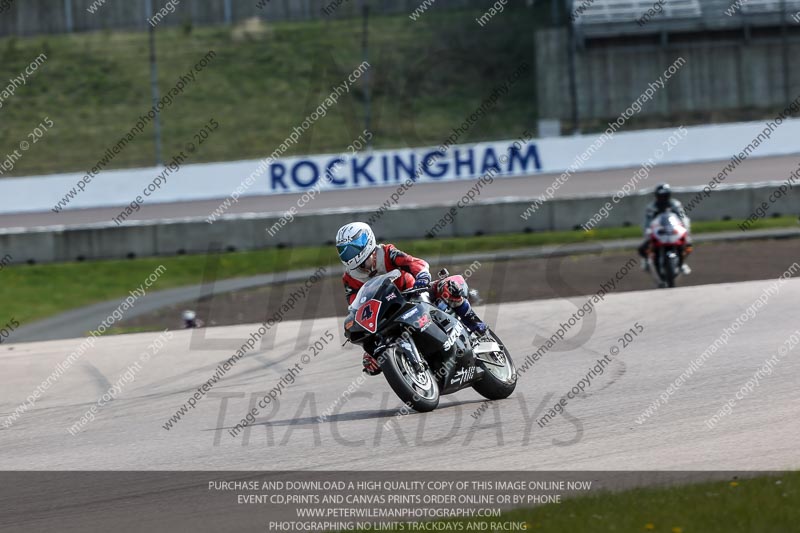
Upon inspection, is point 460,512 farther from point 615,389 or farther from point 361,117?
point 361,117

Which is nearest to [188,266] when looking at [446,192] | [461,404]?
[446,192]

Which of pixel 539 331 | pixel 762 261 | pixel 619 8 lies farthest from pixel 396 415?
pixel 619 8

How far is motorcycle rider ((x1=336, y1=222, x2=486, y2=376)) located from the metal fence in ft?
130

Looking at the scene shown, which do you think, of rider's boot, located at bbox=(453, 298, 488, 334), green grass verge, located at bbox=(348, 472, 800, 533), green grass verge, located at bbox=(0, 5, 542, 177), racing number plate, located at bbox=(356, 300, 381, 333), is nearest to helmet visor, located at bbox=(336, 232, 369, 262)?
racing number plate, located at bbox=(356, 300, 381, 333)

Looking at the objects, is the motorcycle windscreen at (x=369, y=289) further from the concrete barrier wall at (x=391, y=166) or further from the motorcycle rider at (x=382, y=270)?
the concrete barrier wall at (x=391, y=166)

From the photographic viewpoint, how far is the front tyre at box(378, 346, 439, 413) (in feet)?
27.0

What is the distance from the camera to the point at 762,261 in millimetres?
19609

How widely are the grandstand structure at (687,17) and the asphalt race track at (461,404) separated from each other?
26.8 metres

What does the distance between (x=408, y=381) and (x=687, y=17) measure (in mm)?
34209

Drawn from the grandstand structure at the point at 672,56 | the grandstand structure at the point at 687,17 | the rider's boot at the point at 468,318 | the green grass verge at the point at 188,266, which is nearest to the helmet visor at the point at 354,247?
the rider's boot at the point at 468,318

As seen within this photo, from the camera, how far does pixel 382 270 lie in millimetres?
8820

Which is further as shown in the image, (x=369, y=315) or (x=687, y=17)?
(x=687, y=17)

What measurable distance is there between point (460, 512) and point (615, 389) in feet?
12.5

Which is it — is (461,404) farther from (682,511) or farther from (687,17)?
(687,17)
